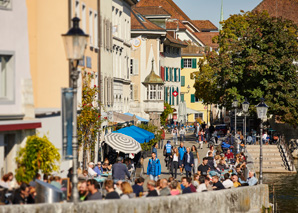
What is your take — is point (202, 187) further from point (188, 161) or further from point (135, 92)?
point (135, 92)

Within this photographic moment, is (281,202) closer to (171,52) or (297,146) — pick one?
(297,146)

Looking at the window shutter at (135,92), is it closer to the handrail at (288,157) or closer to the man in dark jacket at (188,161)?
the handrail at (288,157)

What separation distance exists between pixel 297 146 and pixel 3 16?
44.6 m

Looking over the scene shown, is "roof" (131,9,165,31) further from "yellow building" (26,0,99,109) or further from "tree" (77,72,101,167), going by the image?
"yellow building" (26,0,99,109)

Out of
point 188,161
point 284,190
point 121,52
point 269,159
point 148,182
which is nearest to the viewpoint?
point 148,182

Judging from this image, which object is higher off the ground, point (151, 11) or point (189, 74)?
point (151, 11)

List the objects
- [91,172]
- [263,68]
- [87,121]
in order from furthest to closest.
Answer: [263,68], [87,121], [91,172]

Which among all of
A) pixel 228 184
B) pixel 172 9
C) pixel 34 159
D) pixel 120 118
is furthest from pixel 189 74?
pixel 34 159

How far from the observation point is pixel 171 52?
92375 mm

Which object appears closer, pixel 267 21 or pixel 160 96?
pixel 267 21

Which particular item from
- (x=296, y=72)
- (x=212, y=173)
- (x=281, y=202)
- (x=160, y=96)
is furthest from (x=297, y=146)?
(x=212, y=173)

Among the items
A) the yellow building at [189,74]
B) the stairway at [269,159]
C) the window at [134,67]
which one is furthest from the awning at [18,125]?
the yellow building at [189,74]

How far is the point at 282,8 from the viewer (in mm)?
104438

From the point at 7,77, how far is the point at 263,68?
127ft
